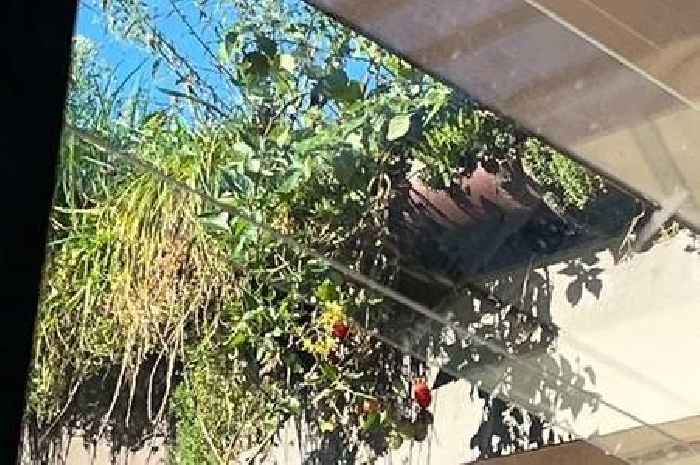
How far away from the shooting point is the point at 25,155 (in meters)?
0.62

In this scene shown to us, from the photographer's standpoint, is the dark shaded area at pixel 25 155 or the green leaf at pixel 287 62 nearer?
the dark shaded area at pixel 25 155

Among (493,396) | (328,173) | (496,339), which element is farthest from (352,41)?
(493,396)

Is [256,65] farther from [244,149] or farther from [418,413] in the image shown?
[418,413]

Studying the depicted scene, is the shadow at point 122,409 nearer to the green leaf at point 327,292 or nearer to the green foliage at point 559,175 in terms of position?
Result: the green leaf at point 327,292

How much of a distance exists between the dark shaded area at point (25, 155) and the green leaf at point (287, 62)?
579mm

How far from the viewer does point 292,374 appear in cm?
149

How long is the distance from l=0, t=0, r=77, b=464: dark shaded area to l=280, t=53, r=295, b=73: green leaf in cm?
58

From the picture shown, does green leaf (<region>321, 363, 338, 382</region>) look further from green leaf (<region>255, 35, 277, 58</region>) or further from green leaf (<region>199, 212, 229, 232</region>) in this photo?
green leaf (<region>255, 35, 277, 58</region>)

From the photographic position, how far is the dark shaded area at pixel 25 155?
60 cm

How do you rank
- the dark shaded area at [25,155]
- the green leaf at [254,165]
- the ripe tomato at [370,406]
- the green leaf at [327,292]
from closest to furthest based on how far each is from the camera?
the dark shaded area at [25,155] < the green leaf at [254,165] < the green leaf at [327,292] < the ripe tomato at [370,406]

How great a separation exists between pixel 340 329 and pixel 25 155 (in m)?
0.87

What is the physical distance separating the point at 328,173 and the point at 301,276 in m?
0.15

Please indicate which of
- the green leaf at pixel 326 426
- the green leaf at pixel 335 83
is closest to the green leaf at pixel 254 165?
the green leaf at pixel 335 83

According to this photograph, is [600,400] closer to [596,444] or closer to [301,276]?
[596,444]
